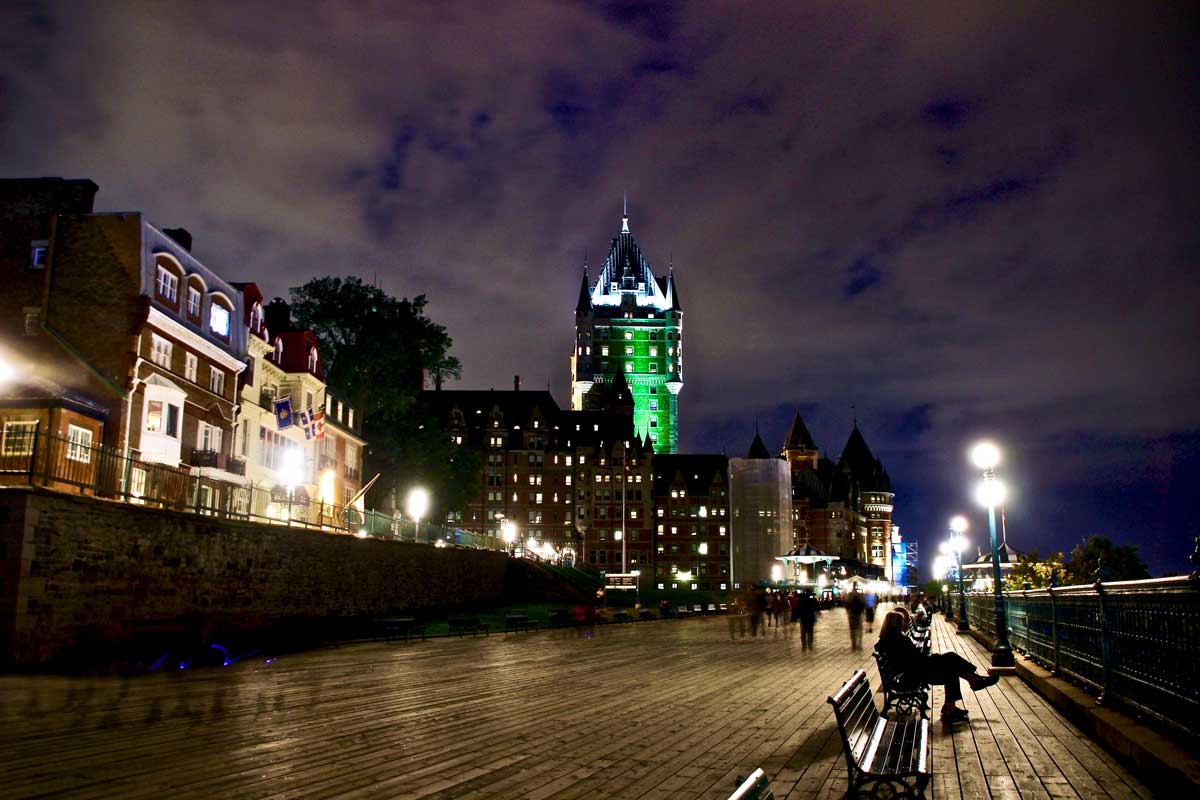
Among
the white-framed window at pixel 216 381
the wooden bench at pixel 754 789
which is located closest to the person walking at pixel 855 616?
the wooden bench at pixel 754 789

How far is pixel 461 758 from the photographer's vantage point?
860 cm

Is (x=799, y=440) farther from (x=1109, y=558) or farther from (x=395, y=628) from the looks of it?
(x=395, y=628)

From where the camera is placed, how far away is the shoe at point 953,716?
37.1 feet

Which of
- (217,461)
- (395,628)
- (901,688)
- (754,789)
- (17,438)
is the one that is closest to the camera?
(754,789)

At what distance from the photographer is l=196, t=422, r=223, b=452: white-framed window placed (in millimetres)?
35625

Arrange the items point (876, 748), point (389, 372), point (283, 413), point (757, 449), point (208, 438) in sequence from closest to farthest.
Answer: point (876, 748) → point (208, 438) → point (283, 413) → point (389, 372) → point (757, 449)

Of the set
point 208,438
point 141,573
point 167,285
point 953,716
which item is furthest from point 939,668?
point 208,438

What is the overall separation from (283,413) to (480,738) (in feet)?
113

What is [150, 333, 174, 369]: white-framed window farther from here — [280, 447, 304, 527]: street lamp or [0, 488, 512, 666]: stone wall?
[280, 447, 304, 527]: street lamp

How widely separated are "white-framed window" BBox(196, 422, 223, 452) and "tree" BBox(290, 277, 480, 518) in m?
16.9

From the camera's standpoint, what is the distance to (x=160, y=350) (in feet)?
105

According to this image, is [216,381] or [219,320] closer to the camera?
[216,381]

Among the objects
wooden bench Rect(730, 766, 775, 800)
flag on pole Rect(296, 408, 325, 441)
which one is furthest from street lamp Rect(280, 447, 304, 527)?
wooden bench Rect(730, 766, 775, 800)

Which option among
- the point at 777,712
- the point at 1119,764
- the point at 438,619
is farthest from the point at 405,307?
the point at 1119,764
